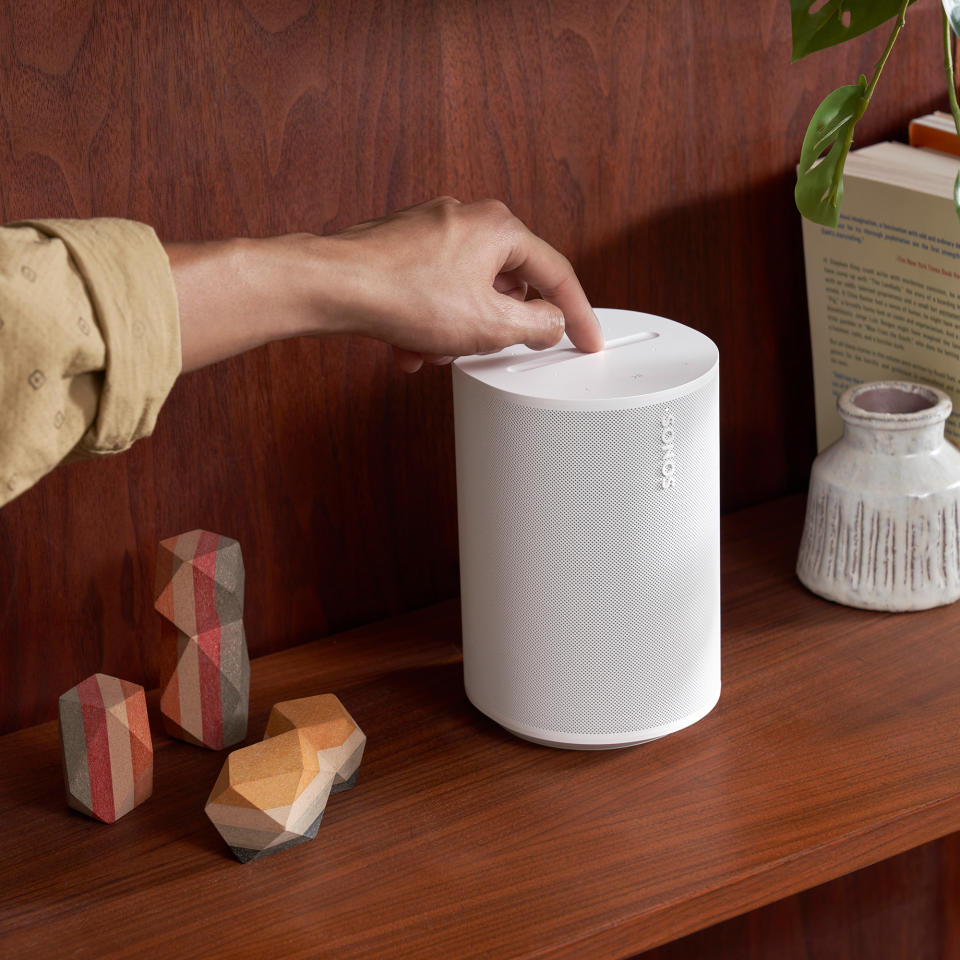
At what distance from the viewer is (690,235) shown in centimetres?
96

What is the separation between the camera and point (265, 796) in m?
0.67

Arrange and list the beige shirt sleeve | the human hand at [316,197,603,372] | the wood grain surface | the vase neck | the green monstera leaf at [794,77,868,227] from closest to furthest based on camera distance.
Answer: the beige shirt sleeve < the human hand at [316,197,603,372] < the green monstera leaf at [794,77,868,227] < the vase neck < the wood grain surface

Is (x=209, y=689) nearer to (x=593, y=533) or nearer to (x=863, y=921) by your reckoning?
(x=593, y=533)

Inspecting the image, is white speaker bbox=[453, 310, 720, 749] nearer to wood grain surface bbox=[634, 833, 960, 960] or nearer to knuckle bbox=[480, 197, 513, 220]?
knuckle bbox=[480, 197, 513, 220]

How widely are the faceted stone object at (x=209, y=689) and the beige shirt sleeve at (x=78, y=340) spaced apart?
23 cm

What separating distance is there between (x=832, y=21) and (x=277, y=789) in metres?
0.54

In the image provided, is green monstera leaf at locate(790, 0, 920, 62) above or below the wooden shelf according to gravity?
above

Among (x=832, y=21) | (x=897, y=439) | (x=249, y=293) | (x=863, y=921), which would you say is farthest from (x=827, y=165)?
(x=863, y=921)

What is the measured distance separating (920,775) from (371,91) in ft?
1.70

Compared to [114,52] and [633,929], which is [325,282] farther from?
[633,929]

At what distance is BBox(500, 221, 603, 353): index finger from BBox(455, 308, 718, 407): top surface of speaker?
1 cm

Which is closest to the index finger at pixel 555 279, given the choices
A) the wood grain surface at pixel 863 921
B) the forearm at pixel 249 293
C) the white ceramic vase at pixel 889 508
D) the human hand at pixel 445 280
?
the human hand at pixel 445 280

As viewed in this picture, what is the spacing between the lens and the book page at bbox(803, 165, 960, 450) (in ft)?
2.90

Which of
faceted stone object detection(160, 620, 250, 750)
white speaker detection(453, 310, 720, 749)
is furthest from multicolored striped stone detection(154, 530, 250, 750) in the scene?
white speaker detection(453, 310, 720, 749)
